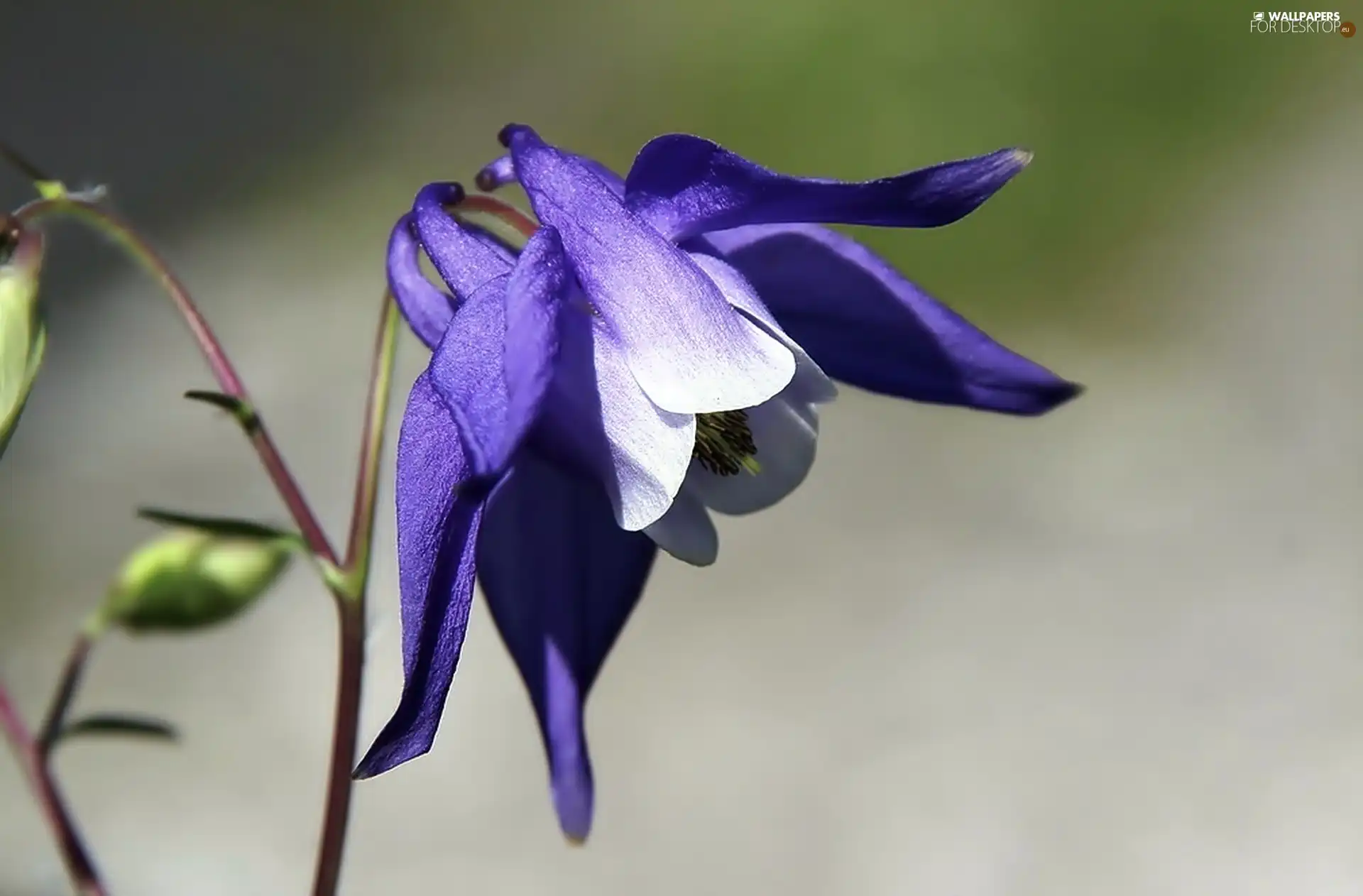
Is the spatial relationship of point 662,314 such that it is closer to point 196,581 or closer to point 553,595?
point 553,595

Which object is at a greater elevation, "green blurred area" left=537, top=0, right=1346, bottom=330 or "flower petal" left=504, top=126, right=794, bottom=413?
"green blurred area" left=537, top=0, right=1346, bottom=330

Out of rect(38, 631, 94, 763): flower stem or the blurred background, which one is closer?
rect(38, 631, 94, 763): flower stem

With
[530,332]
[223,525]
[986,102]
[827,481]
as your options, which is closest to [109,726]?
[223,525]

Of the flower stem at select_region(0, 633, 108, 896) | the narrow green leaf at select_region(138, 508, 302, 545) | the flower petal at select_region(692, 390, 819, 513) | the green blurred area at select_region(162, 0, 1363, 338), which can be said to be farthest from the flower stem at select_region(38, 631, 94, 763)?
the green blurred area at select_region(162, 0, 1363, 338)

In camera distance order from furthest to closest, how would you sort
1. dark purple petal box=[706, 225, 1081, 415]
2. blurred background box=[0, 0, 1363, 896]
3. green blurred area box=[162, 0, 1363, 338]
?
green blurred area box=[162, 0, 1363, 338] < blurred background box=[0, 0, 1363, 896] < dark purple petal box=[706, 225, 1081, 415]

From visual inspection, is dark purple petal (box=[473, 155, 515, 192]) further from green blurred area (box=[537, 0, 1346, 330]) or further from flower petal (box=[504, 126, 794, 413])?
green blurred area (box=[537, 0, 1346, 330])

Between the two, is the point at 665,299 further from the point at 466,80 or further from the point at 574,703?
the point at 466,80
